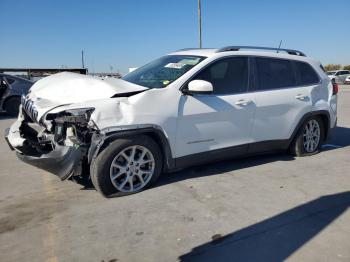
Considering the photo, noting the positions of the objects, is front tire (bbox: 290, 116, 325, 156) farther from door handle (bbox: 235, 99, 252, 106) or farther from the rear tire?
the rear tire

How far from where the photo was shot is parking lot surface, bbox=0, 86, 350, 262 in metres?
2.94

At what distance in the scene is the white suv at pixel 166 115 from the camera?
12.9 feet

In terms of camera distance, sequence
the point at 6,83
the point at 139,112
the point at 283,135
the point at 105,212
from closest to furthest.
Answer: the point at 105,212 < the point at 139,112 < the point at 283,135 < the point at 6,83

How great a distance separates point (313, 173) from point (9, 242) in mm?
3889

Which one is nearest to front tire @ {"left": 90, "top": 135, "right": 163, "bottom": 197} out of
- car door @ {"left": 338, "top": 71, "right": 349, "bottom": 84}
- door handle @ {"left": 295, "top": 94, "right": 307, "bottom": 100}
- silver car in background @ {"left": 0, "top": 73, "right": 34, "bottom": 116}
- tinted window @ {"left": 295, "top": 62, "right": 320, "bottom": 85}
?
door handle @ {"left": 295, "top": 94, "right": 307, "bottom": 100}

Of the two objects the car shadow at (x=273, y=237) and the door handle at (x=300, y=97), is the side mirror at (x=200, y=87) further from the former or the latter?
the door handle at (x=300, y=97)

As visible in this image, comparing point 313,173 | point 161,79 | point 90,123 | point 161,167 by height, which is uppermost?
point 161,79

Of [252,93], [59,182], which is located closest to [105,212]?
[59,182]

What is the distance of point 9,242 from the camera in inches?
124

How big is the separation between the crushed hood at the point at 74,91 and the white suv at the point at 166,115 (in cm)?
1

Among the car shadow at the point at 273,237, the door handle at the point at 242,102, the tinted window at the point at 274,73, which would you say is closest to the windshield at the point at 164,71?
the door handle at the point at 242,102

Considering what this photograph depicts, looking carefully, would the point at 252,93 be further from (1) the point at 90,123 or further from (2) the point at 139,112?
(1) the point at 90,123

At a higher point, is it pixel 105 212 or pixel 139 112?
pixel 139 112

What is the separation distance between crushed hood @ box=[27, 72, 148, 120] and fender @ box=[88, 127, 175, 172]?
460mm
